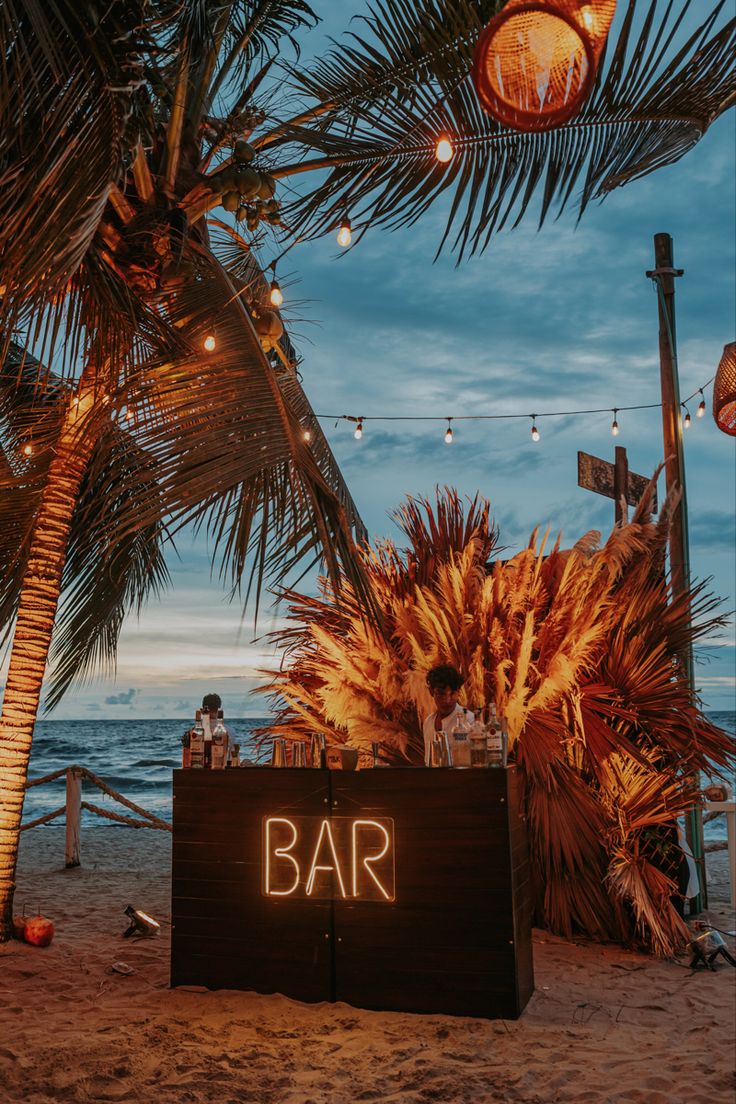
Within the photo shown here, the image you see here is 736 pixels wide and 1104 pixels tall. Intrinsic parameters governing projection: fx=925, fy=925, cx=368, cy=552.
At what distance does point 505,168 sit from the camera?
4.73m

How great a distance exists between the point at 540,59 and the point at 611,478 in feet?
16.0

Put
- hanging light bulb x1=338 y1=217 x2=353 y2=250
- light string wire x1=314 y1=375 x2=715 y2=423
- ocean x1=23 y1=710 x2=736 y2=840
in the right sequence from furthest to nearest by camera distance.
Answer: ocean x1=23 y1=710 x2=736 y2=840
light string wire x1=314 y1=375 x2=715 y2=423
hanging light bulb x1=338 y1=217 x2=353 y2=250

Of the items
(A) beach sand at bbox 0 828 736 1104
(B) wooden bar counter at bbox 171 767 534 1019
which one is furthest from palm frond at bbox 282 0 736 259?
(A) beach sand at bbox 0 828 736 1104

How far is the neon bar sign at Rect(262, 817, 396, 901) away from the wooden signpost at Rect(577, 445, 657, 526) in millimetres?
3472

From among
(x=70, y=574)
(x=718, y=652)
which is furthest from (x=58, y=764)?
(x=718, y=652)

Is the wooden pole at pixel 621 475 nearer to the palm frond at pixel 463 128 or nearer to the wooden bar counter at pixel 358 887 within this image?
the palm frond at pixel 463 128

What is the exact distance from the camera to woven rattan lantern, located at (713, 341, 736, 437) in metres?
4.76

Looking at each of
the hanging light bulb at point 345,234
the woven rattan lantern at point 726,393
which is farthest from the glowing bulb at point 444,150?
the woven rattan lantern at point 726,393

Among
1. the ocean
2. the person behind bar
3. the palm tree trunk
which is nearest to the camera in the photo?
the person behind bar

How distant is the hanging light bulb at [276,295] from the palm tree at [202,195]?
163 mm

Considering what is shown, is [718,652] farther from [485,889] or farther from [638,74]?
[638,74]

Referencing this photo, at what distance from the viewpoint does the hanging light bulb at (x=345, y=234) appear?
482cm

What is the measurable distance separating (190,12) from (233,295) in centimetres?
124

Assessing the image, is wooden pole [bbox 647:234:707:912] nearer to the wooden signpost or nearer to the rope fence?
the wooden signpost
